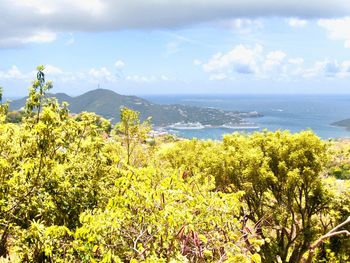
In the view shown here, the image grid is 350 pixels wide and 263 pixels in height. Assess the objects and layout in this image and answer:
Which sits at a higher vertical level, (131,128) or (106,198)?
(131,128)

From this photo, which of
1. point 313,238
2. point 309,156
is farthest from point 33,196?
point 313,238

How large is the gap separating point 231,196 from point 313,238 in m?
14.7

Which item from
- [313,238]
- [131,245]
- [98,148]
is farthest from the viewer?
[313,238]

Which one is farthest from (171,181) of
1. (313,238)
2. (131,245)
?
(313,238)

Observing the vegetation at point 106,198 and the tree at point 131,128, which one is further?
the tree at point 131,128

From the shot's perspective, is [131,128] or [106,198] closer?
[106,198]

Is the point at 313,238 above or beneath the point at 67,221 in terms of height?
beneath

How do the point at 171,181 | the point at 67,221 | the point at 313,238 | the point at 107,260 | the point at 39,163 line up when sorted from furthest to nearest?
1. the point at 313,238
2. the point at 67,221
3. the point at 171,181
4. the point at 39,163
5. the point at 107,260

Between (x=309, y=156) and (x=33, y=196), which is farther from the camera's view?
(x=309, y=156)

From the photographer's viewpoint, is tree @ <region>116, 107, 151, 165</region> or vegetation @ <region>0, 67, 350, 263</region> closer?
vegetation @ <region>0, 67, 350, 263</region>

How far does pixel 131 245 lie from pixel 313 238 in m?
16.8

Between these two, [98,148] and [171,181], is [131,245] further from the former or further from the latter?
[98,148]

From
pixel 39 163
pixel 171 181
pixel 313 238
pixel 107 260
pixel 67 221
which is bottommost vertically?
pixel 313 238

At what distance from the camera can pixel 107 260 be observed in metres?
6.34
